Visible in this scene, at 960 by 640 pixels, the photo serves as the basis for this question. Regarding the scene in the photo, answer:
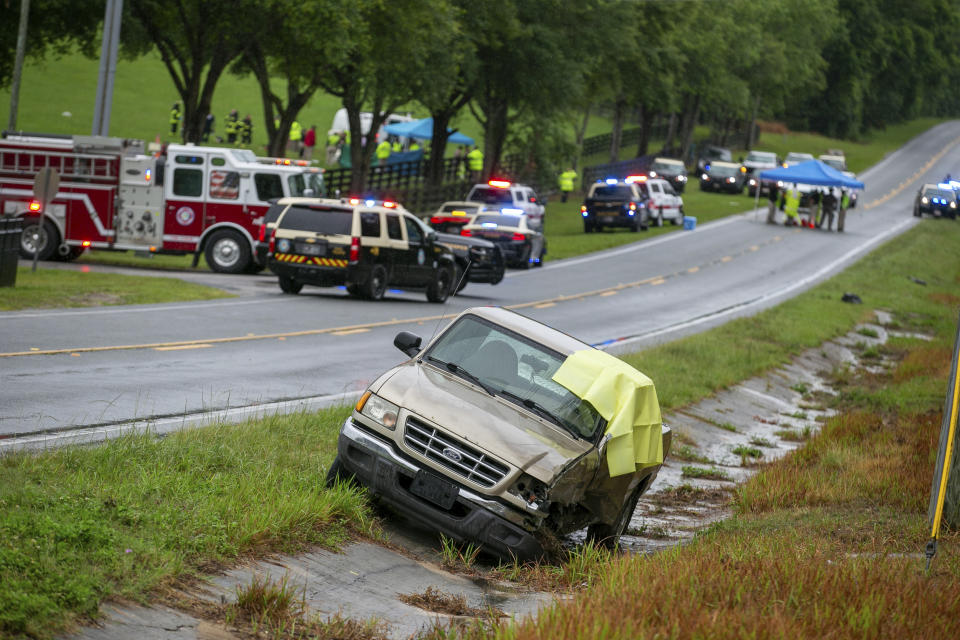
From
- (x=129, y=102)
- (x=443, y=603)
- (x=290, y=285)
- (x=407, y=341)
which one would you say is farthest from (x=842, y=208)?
(x=443, y=603)

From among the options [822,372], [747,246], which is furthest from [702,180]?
[822,372]

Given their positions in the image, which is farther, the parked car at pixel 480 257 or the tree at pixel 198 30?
the tree at pixel 198 30

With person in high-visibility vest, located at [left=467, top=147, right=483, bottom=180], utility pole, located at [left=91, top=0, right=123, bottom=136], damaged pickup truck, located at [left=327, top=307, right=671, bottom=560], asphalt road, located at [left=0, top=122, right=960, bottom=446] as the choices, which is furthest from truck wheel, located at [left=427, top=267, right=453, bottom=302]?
person in high-visibility vest, located at [left=467, top=147, right=483, bottom=180]

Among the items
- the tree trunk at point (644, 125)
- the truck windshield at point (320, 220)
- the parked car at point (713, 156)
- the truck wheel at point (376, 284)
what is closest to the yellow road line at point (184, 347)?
the truck windshield at point (320, 220)

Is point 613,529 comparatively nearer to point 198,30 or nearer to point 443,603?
point 443,603

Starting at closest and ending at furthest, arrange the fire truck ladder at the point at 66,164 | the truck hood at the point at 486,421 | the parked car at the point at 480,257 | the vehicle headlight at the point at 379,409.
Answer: the truck hood at the point at 486,421 → the vehicle headlight at the point at 379,409 → the fire truck ladder at the point at 66,164 → the parked car at the point at 480,257

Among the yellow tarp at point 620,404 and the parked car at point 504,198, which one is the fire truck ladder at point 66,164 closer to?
the parked car at point 504,198

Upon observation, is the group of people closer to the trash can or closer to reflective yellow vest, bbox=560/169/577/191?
reflective yellow vest, bbox=560/169/577/191

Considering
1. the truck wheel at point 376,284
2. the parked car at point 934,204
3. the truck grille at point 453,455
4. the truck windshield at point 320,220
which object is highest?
the parked car at point 934,204

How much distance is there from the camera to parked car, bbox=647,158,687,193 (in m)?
68.8

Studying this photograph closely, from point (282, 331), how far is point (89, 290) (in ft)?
14.6

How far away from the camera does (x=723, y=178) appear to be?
73250 millimetres

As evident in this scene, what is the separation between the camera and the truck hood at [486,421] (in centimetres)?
830

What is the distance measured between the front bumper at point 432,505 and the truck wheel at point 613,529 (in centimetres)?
87
